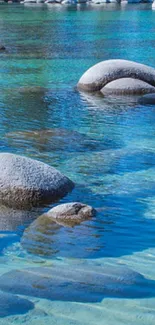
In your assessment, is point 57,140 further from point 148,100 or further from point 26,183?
point 148,100

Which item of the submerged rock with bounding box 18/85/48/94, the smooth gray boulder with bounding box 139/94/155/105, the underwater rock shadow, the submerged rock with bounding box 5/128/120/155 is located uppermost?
the underwater rock shadow

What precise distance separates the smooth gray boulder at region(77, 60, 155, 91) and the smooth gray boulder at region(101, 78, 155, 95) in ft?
0.53

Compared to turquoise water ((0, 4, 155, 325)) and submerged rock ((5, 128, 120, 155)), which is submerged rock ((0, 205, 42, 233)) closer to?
turquoise water ((0, 4, 155, 325))

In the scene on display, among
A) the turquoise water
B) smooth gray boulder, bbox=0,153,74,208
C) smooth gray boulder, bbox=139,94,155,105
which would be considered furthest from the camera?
smooth gray boulder, bbox=139,94,155,105

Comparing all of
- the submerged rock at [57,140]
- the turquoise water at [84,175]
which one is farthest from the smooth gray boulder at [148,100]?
the submerged rock at [57,140]

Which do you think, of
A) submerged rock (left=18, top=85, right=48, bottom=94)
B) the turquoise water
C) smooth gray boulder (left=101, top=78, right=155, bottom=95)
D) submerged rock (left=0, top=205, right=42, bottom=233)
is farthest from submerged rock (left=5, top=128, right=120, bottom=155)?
submerged rock (left=18, top=85, right=48, bottom=94)

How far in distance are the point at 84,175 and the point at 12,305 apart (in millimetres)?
4553

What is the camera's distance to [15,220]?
884 centimetres

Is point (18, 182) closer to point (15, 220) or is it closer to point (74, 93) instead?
point (15, 220)

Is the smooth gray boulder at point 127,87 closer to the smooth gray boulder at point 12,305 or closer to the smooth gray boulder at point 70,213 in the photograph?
the smooth gray boulder at point 70,213

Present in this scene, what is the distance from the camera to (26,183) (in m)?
9.42

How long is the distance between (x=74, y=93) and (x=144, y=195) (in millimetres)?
8760

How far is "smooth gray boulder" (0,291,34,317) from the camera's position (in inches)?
248

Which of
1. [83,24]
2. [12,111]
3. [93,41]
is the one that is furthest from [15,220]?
[83,24]
